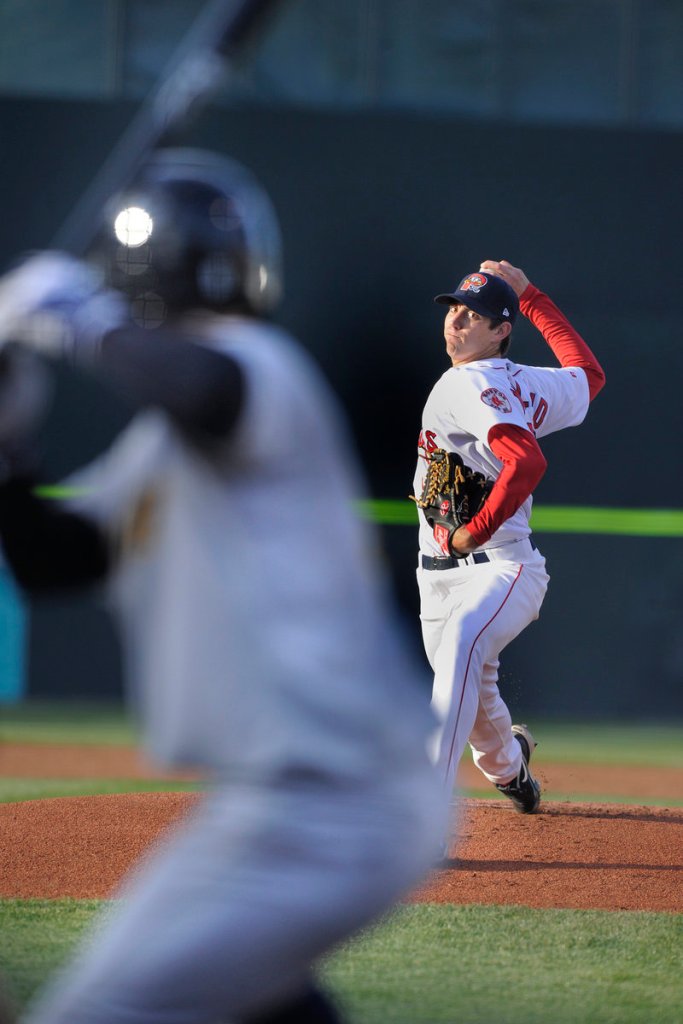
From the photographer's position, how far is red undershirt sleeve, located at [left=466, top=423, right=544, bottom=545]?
5000 mm

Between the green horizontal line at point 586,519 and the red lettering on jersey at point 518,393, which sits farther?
the green horizontal line at point 586,519

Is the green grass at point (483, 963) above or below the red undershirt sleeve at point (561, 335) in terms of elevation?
below

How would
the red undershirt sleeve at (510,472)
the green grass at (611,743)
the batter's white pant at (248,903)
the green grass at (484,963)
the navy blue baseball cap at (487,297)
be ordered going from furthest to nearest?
the green grass at (611,743), the navy blue baseball cap at (487,297), the red undershirt sleeve at (510,472), the green grass at (484,963), the batter's white pant at (248,903)

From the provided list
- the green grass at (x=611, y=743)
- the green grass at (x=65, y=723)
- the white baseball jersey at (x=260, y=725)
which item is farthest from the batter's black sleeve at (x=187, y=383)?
the green grass at (x=65, y=723)

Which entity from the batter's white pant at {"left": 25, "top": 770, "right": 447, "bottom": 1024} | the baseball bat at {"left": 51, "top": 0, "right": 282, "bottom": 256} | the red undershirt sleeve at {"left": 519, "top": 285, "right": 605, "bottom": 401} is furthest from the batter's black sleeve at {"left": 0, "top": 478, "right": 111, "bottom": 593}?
the red undershirt sleeve at {"left": 519, "top": 285, "right": 605, "bottom": 401}

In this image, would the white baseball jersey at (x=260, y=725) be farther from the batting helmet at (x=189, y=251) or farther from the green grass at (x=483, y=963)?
the green grass at (x=483, y=963)

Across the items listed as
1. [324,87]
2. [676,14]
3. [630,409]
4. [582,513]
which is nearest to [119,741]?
[582,513]

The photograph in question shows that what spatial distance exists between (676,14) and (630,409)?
3914mm

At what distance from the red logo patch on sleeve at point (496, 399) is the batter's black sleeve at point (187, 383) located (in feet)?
10.9

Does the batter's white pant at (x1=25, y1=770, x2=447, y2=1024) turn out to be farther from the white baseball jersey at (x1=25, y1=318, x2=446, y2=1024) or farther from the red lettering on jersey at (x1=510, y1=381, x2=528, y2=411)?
the red lettering on jersey at (x1=510, y1=381, x2=528, y2=411)

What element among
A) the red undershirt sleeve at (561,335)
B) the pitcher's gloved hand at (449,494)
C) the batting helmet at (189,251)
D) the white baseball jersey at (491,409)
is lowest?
the pitcher's gloved hand at (449,494)

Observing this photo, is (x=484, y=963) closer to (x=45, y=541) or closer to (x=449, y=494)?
(x=449, y=494)

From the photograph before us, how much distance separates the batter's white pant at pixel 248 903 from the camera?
66.6 inches

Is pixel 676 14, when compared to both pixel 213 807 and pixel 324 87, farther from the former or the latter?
pixel 213 807
